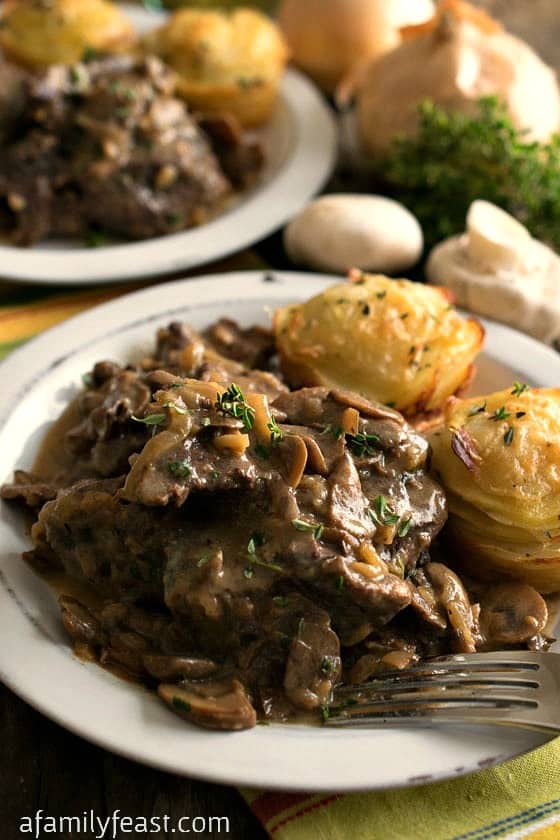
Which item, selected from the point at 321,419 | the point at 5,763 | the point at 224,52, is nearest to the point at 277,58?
the point at 224,52

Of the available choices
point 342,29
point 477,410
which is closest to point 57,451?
point 477,410

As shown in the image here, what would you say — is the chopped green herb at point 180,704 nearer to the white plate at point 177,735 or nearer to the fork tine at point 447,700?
the white plate at point 177,735

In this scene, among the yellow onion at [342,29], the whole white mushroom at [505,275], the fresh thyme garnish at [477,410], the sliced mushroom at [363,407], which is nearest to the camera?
the sliced mushroom at [363,407]

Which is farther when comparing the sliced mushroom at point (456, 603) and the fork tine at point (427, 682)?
the sliced mushroom at point (456, 603)

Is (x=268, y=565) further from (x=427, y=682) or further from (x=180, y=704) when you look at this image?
(x=427, y=682)

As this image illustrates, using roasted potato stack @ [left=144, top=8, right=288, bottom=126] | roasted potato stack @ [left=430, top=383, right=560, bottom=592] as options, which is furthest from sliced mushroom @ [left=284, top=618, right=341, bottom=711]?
roasted potato stack @ [left=144, top=8, right=288, bottom=126]

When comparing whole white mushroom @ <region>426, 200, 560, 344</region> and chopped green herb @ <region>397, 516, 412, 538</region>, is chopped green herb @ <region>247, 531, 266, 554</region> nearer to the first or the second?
chopped green herb @ <region>397, 516, 412, 538</region>

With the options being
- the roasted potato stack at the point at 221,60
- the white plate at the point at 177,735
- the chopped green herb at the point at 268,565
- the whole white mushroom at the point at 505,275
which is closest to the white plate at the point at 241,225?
the roasted potato stack at the point at 221,60
